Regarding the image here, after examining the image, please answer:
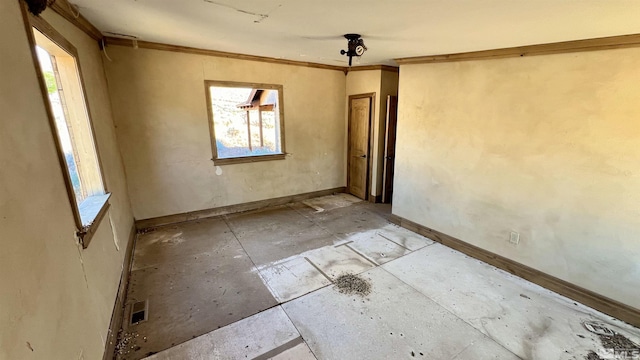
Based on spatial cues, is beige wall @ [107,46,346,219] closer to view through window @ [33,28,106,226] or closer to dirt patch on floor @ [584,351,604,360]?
view through window @ [33,28,106,226]

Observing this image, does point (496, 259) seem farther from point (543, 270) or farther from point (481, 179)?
point (481, 179)

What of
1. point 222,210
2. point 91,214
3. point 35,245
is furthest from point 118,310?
point 222,210

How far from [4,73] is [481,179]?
12.2 feet

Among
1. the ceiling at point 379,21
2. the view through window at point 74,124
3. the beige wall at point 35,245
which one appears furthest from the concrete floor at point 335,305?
the ceiling at point 379,21

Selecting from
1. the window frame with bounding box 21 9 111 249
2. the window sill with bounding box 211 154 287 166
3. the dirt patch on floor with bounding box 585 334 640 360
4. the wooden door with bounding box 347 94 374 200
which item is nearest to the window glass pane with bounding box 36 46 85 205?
the window frame with bounding box 21 9 111 249

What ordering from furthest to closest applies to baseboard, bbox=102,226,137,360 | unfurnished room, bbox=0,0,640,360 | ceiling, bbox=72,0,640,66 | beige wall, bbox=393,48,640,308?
1. beige wall, bbox=393,48,640,308
2. baseboard, bbox=102,226,137,360
3. ceiling, bbox=72,0,640,66
4. unfurnished room, bbox=0,0,640,360

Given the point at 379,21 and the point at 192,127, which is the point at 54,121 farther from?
the point at 192,127

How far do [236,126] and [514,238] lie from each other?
170 inches

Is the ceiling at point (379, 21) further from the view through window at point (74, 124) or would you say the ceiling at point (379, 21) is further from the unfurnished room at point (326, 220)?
the view through window at point (74, 124)

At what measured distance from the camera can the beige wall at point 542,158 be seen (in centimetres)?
212

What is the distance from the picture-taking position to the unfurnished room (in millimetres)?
1435

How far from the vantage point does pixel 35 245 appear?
1.10 meters

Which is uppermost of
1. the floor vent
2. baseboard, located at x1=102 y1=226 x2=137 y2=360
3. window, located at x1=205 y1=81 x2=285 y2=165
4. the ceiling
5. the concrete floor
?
the ceiling

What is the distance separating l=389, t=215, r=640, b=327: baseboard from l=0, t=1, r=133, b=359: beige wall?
349 centimetres
